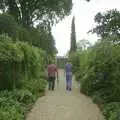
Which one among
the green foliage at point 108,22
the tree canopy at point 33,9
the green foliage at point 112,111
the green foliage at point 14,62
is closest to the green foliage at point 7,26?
the tree canopy at point 33,9

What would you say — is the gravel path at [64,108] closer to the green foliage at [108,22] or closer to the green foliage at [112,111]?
the green foliage at [112,111]

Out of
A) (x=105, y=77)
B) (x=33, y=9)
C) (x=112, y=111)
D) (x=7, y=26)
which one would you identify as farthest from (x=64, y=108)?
(x=33, y=9)

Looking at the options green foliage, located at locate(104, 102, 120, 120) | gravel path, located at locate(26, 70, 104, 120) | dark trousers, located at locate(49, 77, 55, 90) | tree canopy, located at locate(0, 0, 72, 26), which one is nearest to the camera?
green foliage, located at locate(104, 102, 120, 120)

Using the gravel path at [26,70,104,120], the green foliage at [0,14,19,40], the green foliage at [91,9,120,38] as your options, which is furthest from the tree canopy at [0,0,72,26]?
the green foliage at [91,9,120,38]

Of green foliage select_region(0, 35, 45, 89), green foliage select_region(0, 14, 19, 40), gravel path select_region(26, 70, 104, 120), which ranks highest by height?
green foliage select_region(0, 14, 19, 40)

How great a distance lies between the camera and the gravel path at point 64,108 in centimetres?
1476

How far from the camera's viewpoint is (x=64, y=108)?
16.5 meters

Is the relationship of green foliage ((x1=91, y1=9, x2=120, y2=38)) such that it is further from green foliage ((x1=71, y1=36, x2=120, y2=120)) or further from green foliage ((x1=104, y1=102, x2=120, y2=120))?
green foliage ((x1=104, y1=102, x2=120, y2=120))

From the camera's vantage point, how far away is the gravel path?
14758mm

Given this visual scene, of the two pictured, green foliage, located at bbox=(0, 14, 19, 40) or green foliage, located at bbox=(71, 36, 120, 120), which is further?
green foliage, located at bbox=(0, 14, 19, 40)

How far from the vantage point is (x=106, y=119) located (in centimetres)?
1448

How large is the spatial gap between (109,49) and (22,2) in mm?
31037

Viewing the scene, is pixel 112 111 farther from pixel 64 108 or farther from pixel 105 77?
pixel 105 77

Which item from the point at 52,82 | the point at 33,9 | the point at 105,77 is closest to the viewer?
the point at 105,77
